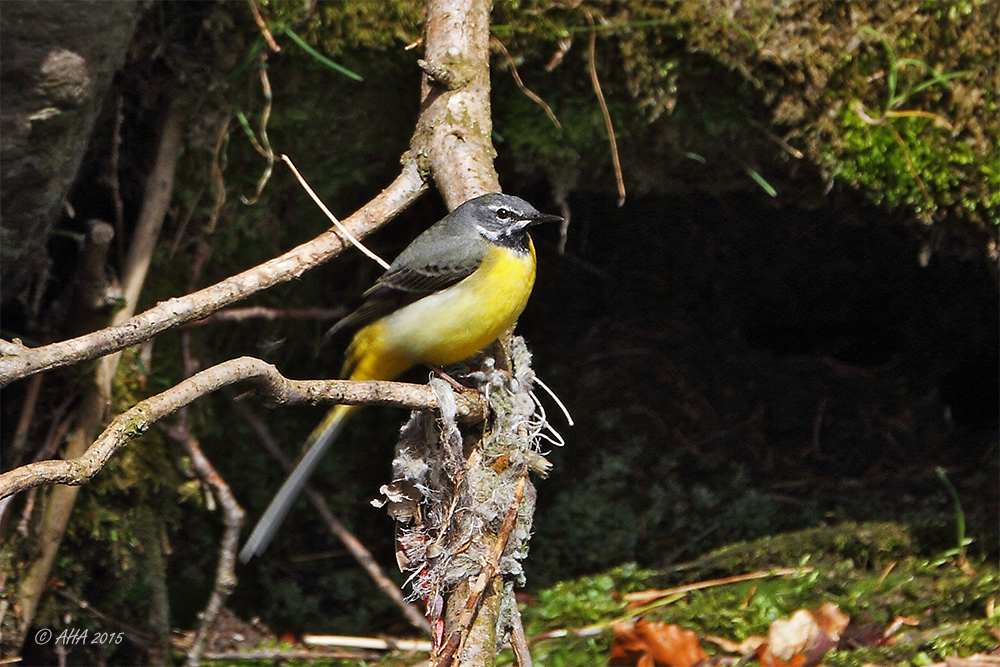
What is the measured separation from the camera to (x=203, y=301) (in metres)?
2.67

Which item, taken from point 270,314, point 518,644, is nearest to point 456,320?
point 518,644

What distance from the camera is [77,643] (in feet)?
12.7

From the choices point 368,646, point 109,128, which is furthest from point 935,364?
point 109,128

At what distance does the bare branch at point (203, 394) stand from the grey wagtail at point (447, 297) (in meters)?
0.60

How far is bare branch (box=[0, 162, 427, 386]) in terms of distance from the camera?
2.31m

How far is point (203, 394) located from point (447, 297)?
1.28 metres

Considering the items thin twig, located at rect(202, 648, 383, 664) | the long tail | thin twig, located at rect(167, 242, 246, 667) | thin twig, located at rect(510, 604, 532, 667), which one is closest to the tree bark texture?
thin twig, located at rect(167, 242, 246, 667)

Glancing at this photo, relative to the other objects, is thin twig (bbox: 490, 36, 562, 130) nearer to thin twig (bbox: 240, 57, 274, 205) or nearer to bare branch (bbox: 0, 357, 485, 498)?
thin twig (bbox: 240, 57, 274, 205)

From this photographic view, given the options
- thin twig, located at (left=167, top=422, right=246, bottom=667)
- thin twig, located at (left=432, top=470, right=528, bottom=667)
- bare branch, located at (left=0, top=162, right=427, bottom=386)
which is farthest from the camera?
thin twig, located at (left=167, top=422, right=246, bottom=667)

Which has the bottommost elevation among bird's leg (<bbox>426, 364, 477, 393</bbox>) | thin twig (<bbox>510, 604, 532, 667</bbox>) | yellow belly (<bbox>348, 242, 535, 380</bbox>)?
thin twig (<bbox>510, 604, 532, 667</bbox>)

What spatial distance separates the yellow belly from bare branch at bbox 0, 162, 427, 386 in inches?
15.0

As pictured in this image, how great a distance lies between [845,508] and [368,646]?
2.54 m

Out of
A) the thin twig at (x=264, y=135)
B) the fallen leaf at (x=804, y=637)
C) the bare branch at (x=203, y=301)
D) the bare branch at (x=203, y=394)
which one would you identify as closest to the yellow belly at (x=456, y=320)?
the bare branch at (x=203, y=301)

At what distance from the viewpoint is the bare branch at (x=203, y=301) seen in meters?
2.31
